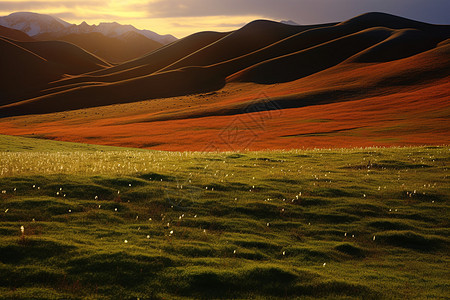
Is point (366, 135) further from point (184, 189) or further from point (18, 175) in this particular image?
point (18, 175)

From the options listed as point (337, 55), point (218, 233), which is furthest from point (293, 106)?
point (337, 55)

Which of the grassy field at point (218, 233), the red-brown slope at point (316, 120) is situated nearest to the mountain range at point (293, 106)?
the red-brown slope at point (316, 120)

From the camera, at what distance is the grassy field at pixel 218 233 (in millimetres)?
9945

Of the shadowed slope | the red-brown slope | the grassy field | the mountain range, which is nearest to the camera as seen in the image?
the grassy field

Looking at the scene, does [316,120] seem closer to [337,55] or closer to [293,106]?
[293,106]

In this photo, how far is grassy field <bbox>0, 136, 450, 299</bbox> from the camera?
9.95 meters

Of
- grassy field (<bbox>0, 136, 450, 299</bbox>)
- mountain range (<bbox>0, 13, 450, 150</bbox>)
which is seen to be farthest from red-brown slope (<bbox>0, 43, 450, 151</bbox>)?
grassy field (<bbox>0, 136, 450, 299</bbox>)

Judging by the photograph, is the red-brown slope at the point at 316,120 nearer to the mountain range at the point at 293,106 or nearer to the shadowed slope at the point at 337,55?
the mountain range at the point at 293,106

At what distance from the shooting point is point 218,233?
45.4ft

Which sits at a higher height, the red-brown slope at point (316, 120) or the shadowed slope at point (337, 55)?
the shadowed slope at point (337, 55)

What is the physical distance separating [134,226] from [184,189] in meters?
5.09

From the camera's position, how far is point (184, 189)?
61.0 ft

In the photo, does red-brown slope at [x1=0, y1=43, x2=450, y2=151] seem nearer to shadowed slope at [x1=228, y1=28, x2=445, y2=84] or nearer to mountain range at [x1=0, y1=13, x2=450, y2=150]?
mountain range at [x1=0, y1=13, x2=450, y2=150]

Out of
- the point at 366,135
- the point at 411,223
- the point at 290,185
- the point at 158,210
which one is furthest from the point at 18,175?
the point at 366,135
